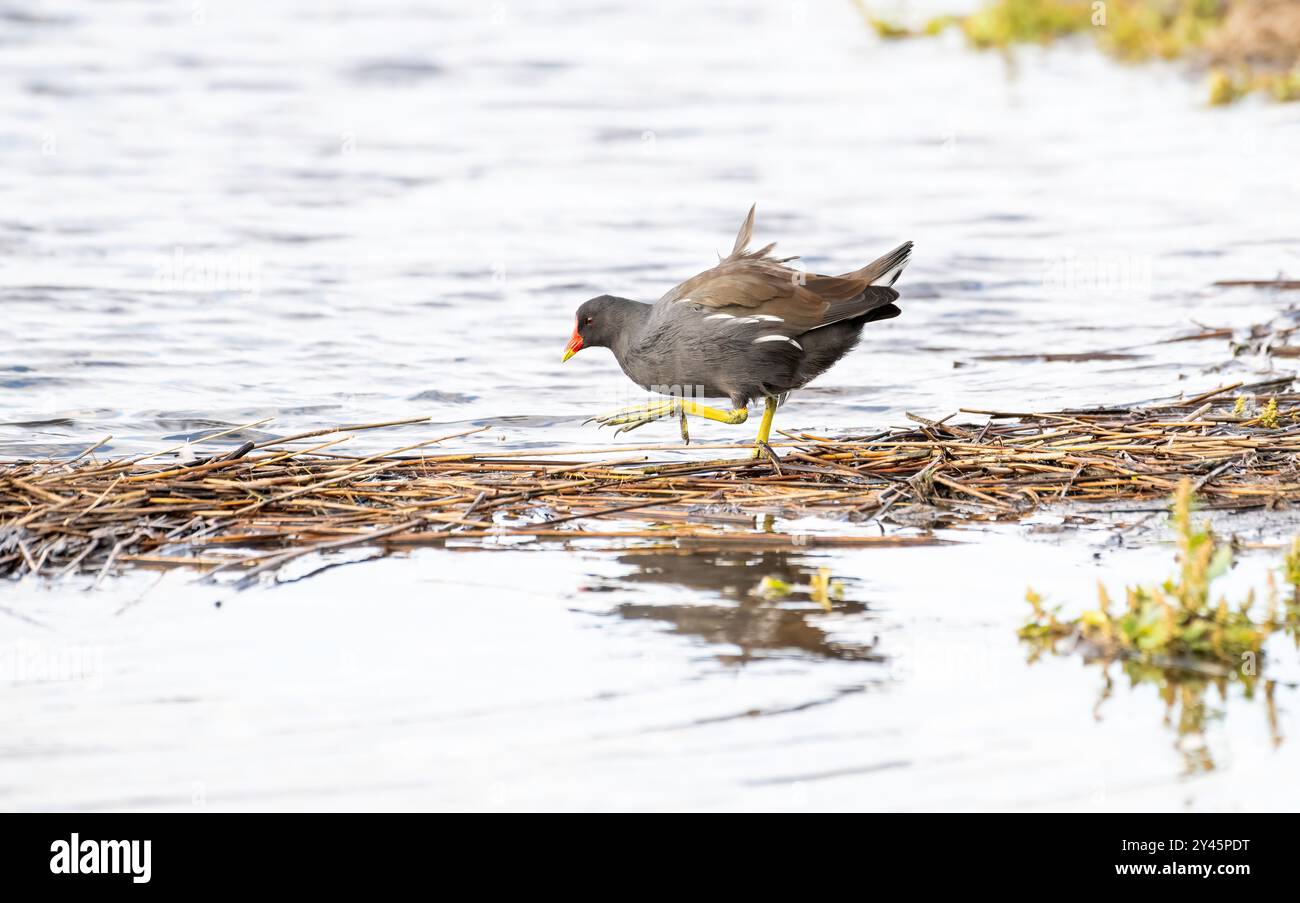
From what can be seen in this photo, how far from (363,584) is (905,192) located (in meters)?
9.05

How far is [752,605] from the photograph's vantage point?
475 centimetres

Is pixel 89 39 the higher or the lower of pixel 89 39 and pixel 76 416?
the higher

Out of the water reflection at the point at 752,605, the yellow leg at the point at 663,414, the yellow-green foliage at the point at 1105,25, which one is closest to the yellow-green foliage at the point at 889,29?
the yellow-green foliage at the point at 1105,25

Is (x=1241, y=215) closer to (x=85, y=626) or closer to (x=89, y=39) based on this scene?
(x=85, y=626)

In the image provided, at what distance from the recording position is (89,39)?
20406 mm

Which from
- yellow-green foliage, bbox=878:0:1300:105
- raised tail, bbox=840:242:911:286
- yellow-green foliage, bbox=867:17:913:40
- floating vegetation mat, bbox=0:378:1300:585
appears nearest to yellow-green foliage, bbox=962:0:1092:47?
yellow-green foliage, bbox=878:0:1300:105

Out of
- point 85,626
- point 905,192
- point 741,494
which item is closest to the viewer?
point 85,626

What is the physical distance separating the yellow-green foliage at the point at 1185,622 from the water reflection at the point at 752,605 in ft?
1.93

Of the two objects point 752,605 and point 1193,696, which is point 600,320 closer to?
point 752,605

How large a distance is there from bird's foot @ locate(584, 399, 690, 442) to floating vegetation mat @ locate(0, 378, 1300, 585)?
0.52 m

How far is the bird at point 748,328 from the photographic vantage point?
6.14 meters

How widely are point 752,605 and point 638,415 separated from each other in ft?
7.48
